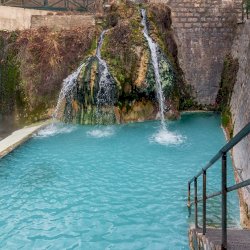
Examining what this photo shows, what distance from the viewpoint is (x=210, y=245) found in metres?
3.36

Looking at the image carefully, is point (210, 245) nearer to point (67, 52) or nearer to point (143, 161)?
point (143, 161)

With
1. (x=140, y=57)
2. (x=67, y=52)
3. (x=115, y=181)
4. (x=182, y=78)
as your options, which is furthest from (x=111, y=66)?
(x=115, y=181)

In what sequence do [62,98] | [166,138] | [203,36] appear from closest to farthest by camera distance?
[166,138] → [62,98] → [203,36]

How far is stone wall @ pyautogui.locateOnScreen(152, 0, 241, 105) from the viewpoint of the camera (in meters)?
19.0

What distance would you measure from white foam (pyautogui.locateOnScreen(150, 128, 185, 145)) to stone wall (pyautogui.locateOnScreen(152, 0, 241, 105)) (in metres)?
5.94

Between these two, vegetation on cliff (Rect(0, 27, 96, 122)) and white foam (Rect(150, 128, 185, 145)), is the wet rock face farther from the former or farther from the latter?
white foam (Rect(150, 128, 185, 145))

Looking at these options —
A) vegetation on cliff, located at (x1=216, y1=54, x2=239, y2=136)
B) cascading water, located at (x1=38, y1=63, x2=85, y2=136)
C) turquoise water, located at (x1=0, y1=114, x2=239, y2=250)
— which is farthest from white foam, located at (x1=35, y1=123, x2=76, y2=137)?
vegetation on cliff, located at (x1=216, y1=54, x2=239, y2=136)

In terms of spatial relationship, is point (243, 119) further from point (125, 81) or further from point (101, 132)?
point (125, 81)

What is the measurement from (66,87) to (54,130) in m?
2.56

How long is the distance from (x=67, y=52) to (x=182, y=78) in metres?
6.33

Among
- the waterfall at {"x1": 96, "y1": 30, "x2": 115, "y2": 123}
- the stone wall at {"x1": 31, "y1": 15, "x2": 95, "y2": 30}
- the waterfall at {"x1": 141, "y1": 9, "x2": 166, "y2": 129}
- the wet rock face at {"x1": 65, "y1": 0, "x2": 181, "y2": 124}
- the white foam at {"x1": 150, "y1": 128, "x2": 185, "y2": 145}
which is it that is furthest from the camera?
the stone wall at {"x1": 31, "y1": 15, "x2": 95, "y2": 30}

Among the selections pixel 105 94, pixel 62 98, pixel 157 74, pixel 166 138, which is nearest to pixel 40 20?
pixel 62 98

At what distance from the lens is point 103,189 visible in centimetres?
866

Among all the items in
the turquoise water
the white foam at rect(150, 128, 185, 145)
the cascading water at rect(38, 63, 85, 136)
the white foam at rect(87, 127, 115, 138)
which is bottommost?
the turquoise water
